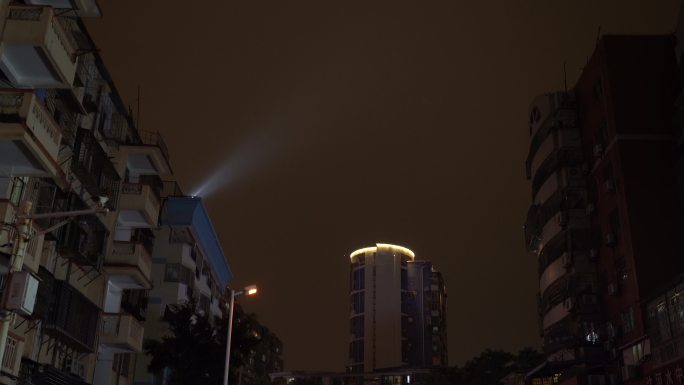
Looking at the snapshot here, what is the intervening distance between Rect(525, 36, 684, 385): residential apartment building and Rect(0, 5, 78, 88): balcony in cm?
3103

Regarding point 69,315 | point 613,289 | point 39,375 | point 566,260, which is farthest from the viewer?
point 566,260

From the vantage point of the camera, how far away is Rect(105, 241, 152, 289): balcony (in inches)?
1347

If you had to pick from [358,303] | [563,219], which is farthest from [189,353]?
[358,303]

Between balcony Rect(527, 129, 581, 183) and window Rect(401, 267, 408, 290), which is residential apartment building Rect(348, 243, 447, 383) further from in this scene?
balcony Rect(527, 129, 581, 183)

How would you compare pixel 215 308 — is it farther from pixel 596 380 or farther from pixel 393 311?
pixel 393 311

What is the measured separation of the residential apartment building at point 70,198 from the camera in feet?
72.2

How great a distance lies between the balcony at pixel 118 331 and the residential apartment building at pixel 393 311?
104 meters

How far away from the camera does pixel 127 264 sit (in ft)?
113

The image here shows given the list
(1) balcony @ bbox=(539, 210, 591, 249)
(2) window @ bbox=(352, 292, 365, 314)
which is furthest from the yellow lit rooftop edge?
(1) balcony @ bbox=(539, 210, 591, 249)

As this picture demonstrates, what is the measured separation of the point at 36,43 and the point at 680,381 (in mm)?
30217

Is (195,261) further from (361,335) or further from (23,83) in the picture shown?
(361,335)

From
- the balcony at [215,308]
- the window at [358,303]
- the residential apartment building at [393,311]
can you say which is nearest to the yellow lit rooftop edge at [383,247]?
the residential apartment building at [393,311]

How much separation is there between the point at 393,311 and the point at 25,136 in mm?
124733

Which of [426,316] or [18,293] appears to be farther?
[426,316]
